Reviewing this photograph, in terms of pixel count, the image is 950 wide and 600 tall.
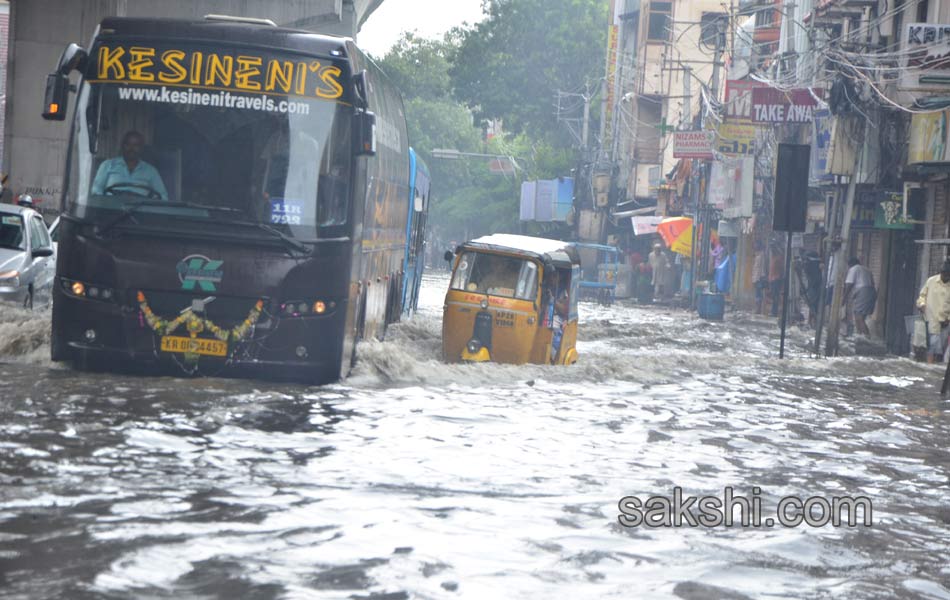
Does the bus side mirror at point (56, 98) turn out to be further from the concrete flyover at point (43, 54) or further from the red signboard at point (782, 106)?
the red signboard at point (782, 106)

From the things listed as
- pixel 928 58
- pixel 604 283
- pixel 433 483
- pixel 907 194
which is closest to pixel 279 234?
pixel 433 483

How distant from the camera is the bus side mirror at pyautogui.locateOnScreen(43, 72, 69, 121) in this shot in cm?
1133

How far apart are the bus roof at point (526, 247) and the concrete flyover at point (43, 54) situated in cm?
1375

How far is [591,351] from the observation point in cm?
2339

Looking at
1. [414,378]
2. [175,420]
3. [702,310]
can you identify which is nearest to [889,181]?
[702,310]

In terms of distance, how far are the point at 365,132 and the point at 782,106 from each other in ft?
68.3

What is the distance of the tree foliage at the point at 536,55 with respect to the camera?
68.9 metres

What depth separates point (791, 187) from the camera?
69.3ft

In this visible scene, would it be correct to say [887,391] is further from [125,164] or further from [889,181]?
[889,181]

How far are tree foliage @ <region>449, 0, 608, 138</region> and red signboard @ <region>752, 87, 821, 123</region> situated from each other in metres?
37.2

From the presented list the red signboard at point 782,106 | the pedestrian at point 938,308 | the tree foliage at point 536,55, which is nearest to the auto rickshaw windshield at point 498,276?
the pedestrian at point 938,308

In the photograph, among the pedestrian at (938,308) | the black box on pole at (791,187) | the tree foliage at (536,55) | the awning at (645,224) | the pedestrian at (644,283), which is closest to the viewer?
the pedestrian at (938,308)

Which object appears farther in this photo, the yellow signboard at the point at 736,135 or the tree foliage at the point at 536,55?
the tree foliage at the point at 536,55

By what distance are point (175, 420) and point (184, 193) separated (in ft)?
7.33
